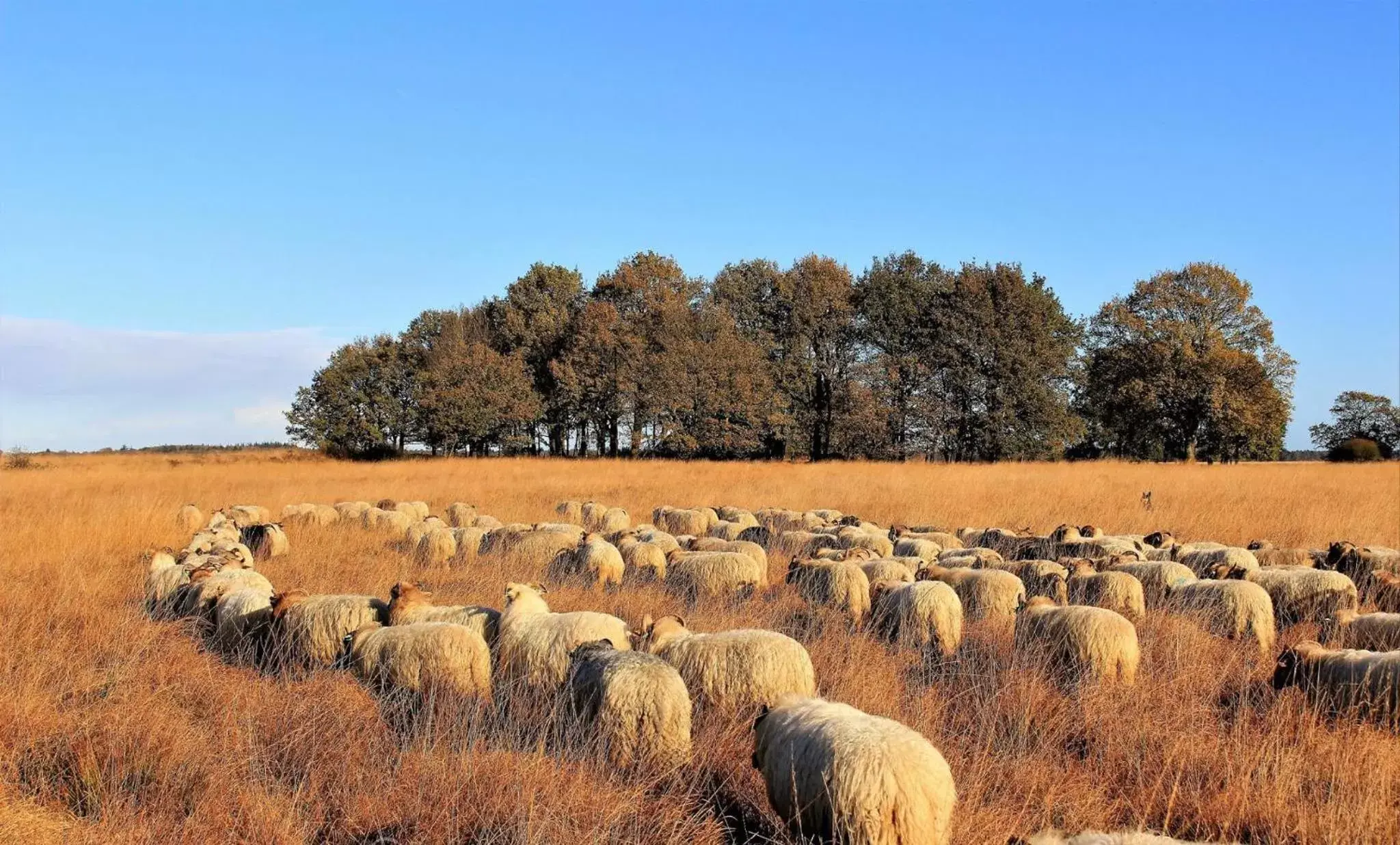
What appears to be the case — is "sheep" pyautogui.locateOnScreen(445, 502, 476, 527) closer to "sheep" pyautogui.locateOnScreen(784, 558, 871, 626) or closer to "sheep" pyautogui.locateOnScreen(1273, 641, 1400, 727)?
"sheep" pyautogui.locateOnScreen(784, 558, 871, 626)

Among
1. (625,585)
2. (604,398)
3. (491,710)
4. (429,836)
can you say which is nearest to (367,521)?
(625,585)

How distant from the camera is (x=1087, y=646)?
258 inches

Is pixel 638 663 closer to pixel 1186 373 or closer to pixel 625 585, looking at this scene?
pixel 625 585

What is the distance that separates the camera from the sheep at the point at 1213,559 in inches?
402

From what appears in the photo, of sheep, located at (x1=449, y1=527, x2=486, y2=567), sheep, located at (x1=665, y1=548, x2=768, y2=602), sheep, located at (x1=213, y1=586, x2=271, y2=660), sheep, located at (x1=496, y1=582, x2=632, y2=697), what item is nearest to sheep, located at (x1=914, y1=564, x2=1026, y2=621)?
sheep, located at (x1=665, y1=548, x2=768, y2=602)

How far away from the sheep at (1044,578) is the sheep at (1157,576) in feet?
1.84

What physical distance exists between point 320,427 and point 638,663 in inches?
1770

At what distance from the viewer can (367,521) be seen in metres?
16.2

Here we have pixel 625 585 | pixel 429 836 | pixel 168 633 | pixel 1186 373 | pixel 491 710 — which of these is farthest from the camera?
pixel 1186 373

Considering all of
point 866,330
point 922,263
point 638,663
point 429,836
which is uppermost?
point 922,263

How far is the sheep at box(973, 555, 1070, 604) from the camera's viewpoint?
895 centimetres

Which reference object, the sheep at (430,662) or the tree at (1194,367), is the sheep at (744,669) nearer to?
the sheep at (430,662)

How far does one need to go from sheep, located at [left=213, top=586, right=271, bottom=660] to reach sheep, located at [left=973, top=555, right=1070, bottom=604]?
725 centimetres

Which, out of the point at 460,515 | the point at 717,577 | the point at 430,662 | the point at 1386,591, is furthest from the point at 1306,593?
the point at 460,515
